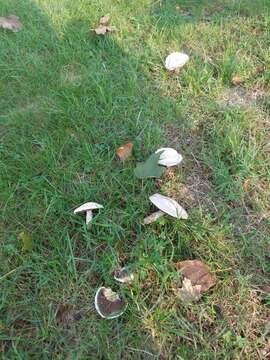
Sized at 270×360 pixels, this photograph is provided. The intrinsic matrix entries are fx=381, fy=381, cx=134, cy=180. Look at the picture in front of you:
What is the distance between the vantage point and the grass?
134 centimetres

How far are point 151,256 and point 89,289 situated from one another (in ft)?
0.87

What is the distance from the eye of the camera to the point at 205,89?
2.19 m

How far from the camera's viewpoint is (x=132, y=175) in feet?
5.78

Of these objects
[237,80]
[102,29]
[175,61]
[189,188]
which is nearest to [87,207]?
[189,188]

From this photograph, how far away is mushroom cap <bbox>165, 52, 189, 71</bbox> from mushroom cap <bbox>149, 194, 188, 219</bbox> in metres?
0.98

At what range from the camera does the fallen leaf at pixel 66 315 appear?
4.49ft

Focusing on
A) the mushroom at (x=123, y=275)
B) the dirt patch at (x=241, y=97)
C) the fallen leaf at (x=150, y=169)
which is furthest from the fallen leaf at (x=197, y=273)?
the dirt patch at (x=241, y=97)

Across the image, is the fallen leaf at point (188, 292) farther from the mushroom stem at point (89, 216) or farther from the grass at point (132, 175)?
the mushroom stem at point (89, 216)

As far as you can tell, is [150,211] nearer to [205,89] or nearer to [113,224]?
[113,224]

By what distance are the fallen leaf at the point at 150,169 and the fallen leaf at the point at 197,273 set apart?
409mm

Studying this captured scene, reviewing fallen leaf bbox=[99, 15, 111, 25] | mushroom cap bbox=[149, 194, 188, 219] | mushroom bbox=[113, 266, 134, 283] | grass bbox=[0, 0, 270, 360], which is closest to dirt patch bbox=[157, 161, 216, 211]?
grass bbox=[0, 0, 270, 360]

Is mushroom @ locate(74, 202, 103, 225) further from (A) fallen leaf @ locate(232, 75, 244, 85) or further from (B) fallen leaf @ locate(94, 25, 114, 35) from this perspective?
(B) fallen leaf @ locate(94, 25, 114, 35)

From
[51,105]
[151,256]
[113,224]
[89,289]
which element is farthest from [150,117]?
[89,289]

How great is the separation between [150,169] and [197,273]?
1.63ft
